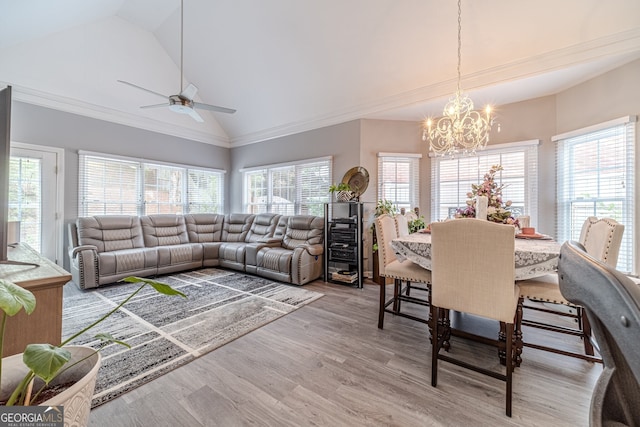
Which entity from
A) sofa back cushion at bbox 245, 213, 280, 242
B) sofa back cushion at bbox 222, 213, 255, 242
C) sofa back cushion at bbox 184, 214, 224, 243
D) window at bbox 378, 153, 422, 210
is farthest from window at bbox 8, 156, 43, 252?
window at bbox 378, 153, 422, 210

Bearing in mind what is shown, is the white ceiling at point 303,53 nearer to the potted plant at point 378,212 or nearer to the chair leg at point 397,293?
the potted plant at point 378,212

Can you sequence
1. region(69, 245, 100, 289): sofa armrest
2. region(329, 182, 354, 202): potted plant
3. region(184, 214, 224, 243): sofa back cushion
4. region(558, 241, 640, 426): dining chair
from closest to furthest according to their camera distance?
region(558, 241, 640, 426): dining chair
region(69, 245, 100, 289): sofa armrest
region(329, 182, 354, 202): potted plant
region(184, 214, 224, 243): sofa back cushion

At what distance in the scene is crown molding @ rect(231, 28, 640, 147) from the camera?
2691mm

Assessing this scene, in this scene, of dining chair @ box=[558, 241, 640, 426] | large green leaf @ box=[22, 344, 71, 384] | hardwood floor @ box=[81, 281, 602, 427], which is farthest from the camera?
hardwood floor @ box=[81, 281, 602, 427]

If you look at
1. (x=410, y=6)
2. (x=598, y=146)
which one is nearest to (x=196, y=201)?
(x=410, y=6)

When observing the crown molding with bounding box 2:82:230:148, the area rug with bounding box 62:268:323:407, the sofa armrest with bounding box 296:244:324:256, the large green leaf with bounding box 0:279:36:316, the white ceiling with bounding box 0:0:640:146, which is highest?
the white ceiling with bounding box 0:0:640:146

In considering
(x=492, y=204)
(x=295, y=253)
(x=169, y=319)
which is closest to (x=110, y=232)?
(x=169, y=319)

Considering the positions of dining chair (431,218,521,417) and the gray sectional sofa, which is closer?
dining chair (431,218,521,417)

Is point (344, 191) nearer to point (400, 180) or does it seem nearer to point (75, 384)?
point (400, 180)

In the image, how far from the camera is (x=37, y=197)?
3.97 metres

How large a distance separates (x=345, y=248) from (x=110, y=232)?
3.98m

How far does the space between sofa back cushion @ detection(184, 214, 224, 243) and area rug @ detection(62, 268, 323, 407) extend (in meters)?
1.34

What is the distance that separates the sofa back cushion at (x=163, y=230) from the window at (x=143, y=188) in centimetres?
45

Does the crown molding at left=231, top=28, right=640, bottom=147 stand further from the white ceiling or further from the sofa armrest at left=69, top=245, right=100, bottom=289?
the sofa armrest at left=69, top=245, right=100, bottom=289
